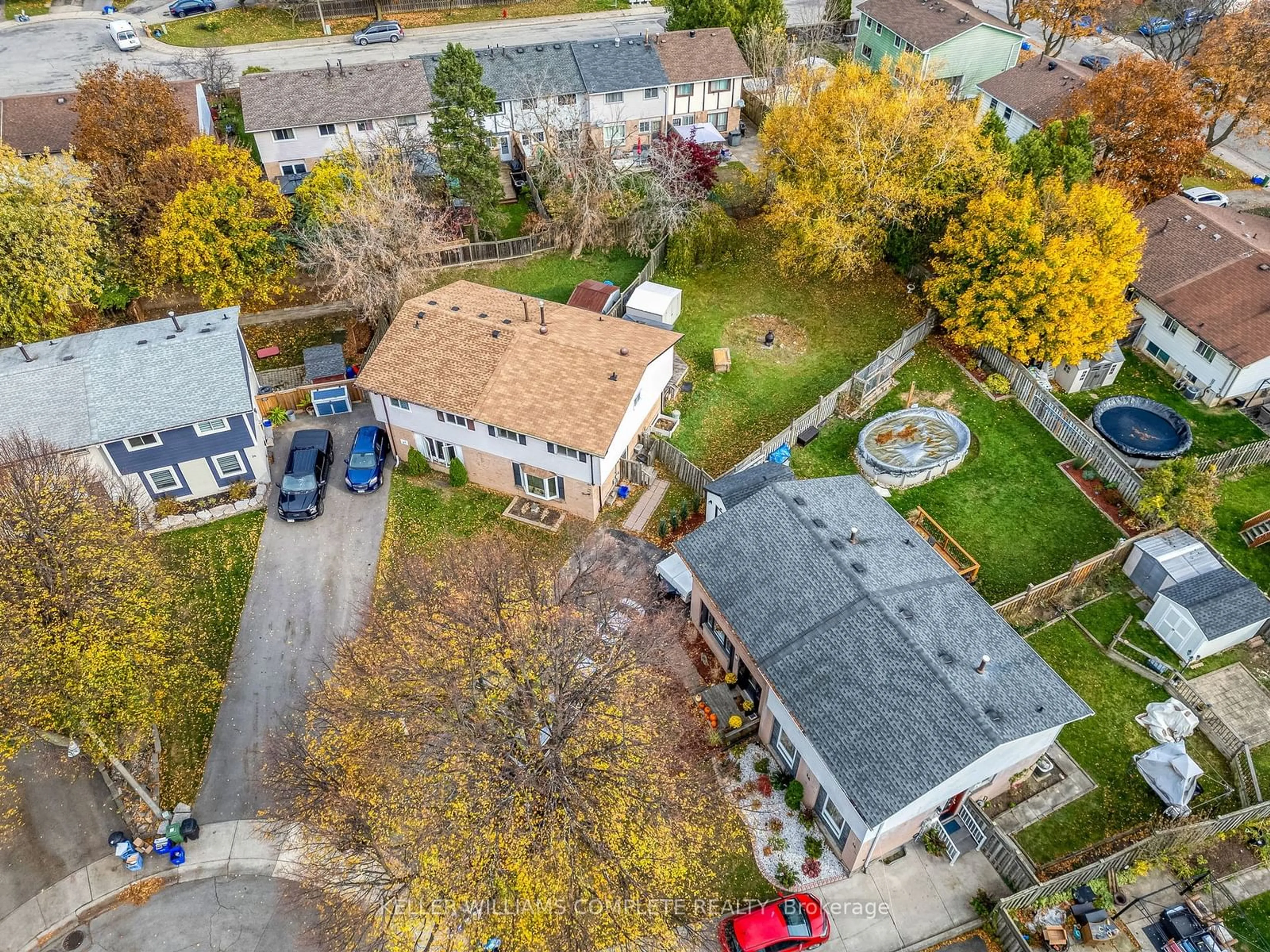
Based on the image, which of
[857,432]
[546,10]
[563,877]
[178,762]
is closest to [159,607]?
[178,762]

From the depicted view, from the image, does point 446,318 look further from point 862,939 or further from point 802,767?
point 862,939

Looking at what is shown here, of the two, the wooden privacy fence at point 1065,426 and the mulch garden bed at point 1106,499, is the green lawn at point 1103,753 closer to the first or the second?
the mulch garden bed at point 1106,499

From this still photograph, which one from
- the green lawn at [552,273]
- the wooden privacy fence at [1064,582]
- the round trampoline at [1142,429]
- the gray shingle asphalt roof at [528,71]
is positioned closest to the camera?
the wooden privacy fence at [1064,582]

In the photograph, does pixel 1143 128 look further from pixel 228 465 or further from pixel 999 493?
pixel 228 465

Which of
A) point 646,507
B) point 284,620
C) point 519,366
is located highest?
point 519,366

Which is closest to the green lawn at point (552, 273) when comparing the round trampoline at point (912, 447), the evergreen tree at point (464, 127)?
the evergreen tree at point (464, 127)

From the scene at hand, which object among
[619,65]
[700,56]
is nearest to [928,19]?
[700,56]
